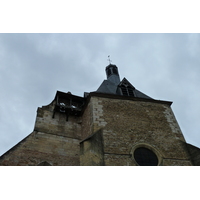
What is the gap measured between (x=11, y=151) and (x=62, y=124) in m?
2.87

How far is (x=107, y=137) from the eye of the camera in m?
7.78

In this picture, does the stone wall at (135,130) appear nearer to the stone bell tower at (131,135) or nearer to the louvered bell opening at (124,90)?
the stone bell tower at (131,135)

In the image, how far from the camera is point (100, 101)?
959cm

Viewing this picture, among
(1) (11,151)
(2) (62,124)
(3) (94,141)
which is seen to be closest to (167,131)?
(3) (94,141)

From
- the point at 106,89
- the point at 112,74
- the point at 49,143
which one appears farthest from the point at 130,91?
the point at 49,143

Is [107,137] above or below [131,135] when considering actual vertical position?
below

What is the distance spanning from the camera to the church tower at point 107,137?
7.33 m

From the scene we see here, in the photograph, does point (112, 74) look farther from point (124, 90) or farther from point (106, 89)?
point (124, 90)

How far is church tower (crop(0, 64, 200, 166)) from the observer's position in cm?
733

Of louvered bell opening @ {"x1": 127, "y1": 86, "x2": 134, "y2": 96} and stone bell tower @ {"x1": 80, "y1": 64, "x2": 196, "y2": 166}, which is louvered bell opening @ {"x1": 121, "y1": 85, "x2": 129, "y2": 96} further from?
stone bell tower @ {"x1": 80, "y1": 64, "x2": 196, "y2": 166}

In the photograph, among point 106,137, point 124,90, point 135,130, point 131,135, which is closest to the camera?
point 106,137

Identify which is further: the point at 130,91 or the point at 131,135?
the point at 130,91

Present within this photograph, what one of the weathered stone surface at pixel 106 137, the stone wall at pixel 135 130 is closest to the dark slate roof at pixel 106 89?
the weathered stone surface at pixel 106 137

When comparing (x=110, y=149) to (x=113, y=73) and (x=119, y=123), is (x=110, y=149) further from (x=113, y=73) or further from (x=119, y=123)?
(x=113, y=73)
